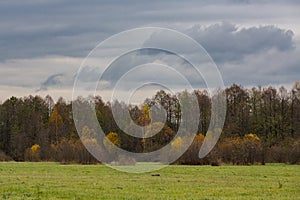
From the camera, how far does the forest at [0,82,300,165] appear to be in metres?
67.9

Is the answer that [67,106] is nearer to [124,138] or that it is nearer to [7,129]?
[7,129]

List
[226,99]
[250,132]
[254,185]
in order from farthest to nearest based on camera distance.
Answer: [226,99]
[250,132]
[254,185]

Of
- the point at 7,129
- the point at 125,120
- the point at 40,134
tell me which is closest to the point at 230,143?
the point at 125,120

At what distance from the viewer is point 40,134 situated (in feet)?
325

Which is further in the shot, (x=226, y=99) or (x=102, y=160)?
(x=226, y=99)

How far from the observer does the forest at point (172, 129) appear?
6794cm


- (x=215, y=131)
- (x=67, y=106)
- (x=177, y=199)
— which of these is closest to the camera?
(x=177, y=199)

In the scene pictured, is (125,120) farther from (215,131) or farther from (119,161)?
(215,131)

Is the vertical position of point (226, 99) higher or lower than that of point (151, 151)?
higher

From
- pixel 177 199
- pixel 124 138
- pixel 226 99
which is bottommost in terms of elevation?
pixel 177 199

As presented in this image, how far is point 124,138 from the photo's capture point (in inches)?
2879

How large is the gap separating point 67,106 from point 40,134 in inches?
560

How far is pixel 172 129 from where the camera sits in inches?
3182

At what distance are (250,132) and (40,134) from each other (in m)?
34.4
